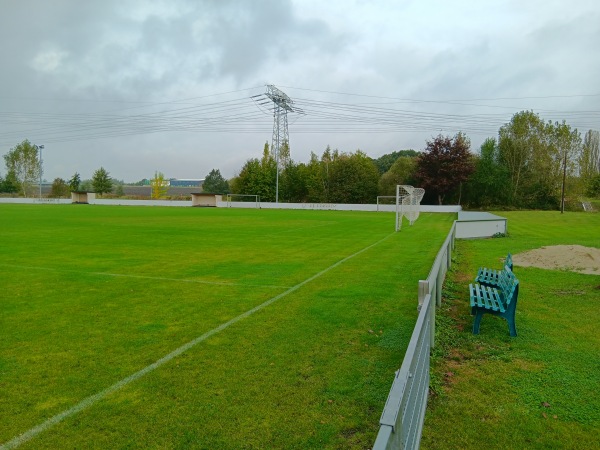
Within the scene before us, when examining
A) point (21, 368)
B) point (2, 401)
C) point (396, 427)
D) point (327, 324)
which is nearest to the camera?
point (396, 427)

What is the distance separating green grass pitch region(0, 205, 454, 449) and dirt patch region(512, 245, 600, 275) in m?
3.77

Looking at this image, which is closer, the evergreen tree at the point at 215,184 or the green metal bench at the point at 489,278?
the green metal bench at the point at 489,278

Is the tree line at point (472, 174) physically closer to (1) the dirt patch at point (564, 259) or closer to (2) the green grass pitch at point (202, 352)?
(1) the dirt patch at point (564, 259)

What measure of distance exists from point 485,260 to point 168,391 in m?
11.4

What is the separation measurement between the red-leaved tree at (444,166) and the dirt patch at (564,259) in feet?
143

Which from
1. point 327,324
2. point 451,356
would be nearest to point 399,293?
point 327,324

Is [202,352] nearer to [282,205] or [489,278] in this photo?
[489,278]

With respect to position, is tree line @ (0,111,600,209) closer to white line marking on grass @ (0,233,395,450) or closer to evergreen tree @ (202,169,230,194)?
evergreen tree @ (202,169,230,194)

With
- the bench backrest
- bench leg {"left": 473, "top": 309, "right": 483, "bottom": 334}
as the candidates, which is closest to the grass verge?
bench leg {"left": 473, "top": 309, "right": 483, "bottom": 334}

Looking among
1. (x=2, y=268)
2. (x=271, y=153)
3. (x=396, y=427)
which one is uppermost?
(x=271, y=153)

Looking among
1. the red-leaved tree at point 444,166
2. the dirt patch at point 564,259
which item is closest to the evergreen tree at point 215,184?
the red-leaved tree at point 444,166

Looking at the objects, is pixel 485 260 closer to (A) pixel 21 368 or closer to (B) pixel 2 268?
(A) pixel 21 368

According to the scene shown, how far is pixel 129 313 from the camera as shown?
6.90 meters

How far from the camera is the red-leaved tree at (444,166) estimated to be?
54.9m
